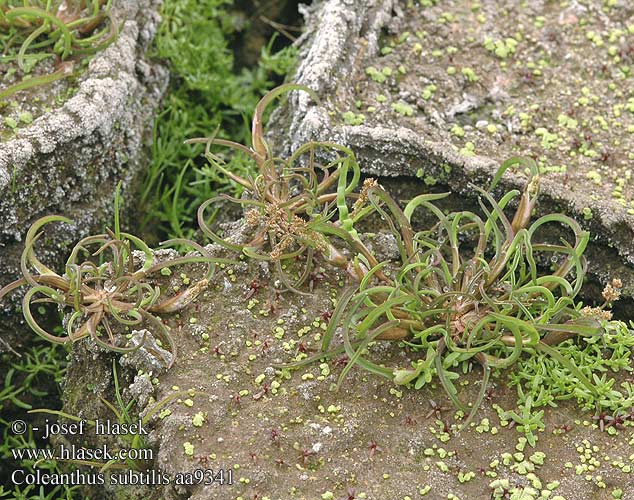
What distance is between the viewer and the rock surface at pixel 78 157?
359 cm

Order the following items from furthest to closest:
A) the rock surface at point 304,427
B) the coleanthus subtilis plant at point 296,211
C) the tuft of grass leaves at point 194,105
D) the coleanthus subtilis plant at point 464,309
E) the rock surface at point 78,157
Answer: the tuft of grass leaves at point 194,105 < the rock surface at point 78,157 < the coleanthus subtilis plant at point 296,211 < the coleanthus subtilis plant at point 464,309 < the rock surface at point 304,427

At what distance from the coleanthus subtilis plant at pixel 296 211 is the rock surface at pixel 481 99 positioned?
12.1 inches

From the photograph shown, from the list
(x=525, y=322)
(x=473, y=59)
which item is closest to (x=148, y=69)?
(x=473, y=59)

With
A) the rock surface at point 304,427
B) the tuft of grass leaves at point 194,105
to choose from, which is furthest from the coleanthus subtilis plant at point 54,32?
the rock surface at point 304,427

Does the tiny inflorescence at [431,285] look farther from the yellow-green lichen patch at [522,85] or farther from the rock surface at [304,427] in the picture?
the yellow-green lichen patch at [522,85]

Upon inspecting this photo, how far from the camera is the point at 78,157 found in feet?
12.3

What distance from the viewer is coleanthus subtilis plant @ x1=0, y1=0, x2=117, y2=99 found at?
3822mm

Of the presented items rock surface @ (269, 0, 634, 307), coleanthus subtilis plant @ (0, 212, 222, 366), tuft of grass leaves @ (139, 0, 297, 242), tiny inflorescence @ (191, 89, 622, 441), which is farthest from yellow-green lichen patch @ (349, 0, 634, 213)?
coleanthus subtilis plant @ (0, 212, 222, 366)

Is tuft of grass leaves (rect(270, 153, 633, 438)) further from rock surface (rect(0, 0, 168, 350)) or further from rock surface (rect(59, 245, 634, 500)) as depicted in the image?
rock surface (rect(0, 0, 168, 350))

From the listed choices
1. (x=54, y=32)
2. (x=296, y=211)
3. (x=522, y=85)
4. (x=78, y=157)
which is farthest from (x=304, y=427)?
(x=54, y=32)

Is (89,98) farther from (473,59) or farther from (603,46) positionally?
(603,46)

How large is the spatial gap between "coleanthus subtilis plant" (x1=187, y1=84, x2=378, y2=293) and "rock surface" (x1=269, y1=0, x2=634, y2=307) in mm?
306

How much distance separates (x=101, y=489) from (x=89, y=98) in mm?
1602

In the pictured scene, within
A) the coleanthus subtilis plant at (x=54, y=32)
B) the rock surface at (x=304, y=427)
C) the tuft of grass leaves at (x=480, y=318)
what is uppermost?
the coleanthus subtilis plant at (x=54, y=32)
